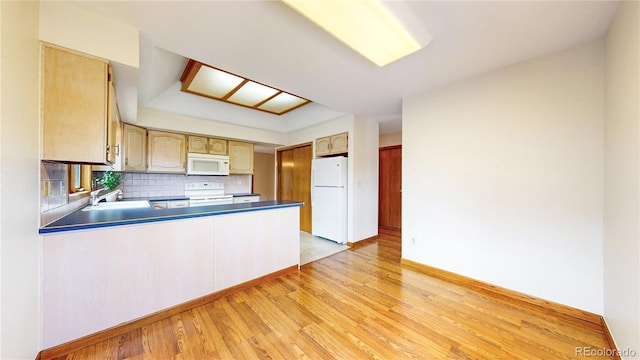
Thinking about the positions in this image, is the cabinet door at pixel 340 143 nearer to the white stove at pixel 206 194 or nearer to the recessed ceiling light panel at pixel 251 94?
the recessed ceiling light panel at pixel 251 94

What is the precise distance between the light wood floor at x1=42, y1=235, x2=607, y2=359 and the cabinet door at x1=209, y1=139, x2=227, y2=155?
291cm

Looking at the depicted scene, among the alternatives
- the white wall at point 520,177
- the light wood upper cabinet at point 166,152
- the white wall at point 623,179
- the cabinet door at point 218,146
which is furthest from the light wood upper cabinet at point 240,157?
the white wall at point 623,179

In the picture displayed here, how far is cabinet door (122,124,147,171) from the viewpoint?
3.16 meters

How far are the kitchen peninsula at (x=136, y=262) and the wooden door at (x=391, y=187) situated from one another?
12.1ft

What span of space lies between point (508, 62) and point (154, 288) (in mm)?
3688

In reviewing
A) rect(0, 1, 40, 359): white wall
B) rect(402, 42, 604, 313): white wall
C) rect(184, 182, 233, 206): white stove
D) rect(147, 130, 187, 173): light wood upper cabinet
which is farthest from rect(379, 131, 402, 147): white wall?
rect(0, 1, 40, 359): white wall

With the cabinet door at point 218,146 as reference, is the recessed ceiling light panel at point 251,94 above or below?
above

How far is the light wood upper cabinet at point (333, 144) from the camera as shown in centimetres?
378

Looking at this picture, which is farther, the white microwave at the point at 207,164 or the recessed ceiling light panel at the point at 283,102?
the white microwave at the point at 207,164

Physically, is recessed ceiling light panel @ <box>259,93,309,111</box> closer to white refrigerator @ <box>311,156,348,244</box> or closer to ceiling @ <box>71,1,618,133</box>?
ceiling @ <box>71,1,618,133</box>

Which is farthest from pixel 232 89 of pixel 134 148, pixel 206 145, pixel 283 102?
pixel 134 148

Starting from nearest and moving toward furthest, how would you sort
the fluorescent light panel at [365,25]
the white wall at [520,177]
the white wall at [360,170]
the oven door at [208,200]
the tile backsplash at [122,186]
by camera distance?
the fluorescent light panel at [365,25] < the tile backsplash at [122,186] < the white wall at [520,177] < the white wall at [360,170] < the oven door at [208,200]

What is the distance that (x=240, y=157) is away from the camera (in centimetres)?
451

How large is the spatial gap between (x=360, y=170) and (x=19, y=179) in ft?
11.6
